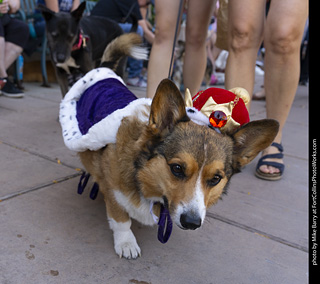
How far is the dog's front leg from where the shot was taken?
2.06 m

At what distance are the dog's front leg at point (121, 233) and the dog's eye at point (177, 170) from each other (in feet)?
1.65

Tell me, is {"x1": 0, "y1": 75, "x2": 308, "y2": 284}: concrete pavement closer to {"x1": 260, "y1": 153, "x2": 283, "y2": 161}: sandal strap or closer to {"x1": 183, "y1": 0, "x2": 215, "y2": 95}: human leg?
{"x1": 260, "y1": 153, "x2": 283, "y2": 161}: sandal strap

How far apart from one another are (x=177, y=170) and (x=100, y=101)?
3.40 ft

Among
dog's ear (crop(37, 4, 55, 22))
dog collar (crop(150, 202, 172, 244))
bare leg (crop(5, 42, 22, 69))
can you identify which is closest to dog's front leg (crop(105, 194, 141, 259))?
dog collar (crop(150, 202, 172, 244))

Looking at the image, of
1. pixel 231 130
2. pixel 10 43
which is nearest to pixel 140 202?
pixel 231 130

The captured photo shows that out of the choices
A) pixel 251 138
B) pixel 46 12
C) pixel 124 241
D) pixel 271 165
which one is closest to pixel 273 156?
pixel 271 165

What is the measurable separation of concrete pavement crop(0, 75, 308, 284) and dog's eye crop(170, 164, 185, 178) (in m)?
0.60

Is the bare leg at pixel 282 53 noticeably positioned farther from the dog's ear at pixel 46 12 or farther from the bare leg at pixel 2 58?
the bare leg at pixel 2 58

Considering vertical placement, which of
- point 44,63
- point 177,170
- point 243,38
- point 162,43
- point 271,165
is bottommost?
point 44,63

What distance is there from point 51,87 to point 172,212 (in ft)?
19.0

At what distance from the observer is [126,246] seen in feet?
6.82

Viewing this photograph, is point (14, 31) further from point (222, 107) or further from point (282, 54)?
point (222, 107)

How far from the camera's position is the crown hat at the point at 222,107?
1999mm

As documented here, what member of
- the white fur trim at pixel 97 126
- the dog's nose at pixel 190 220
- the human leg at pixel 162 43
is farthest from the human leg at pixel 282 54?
the dog's nose at pixel 190 220
